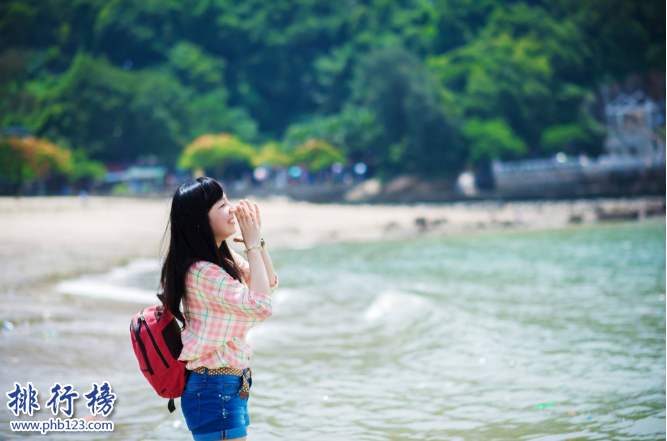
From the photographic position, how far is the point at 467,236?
94.0 feet

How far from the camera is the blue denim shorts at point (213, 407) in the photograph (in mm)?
2473

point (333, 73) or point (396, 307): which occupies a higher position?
point (333, 73)

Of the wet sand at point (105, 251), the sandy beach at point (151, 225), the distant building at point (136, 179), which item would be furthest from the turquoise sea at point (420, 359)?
the distant building at point (136, 179)

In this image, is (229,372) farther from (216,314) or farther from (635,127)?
(635,127)

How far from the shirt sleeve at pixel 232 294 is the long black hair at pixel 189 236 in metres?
0.08

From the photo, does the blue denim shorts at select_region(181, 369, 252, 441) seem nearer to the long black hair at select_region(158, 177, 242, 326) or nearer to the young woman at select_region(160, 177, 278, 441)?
the young woman at select_region(160, 177, 278, 441)

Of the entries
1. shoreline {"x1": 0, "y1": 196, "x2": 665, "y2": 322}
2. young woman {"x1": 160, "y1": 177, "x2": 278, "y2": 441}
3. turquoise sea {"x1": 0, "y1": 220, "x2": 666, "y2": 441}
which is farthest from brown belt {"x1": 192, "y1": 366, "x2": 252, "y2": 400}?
shoreline {"x1": 0, "y1": 196, "x2": 665, "y2": 322}

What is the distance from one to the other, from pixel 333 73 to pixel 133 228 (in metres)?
42.3

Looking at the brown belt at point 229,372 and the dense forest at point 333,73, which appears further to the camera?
the dense forest at point 333,73

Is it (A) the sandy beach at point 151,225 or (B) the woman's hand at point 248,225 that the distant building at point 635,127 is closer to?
(A) the sandy beach at point 151,225

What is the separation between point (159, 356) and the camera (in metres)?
2.48

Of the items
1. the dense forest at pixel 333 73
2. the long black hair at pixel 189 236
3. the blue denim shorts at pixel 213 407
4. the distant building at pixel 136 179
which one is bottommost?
the blue denim shorts at pixel 213 407

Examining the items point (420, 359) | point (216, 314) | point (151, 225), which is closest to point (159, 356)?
point (216, 314)

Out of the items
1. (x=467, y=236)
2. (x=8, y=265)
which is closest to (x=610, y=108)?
(x=467, y=236)
